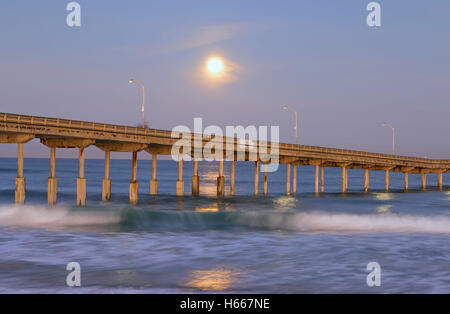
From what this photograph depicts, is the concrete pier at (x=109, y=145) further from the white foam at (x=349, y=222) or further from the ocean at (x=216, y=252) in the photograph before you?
the white foam at (x=349, y=222)

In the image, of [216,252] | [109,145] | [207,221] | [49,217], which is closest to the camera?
[216,252]

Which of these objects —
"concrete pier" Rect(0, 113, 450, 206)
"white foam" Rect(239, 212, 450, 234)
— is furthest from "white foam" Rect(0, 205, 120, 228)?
"white foam" Rect(239, 212, 450, 234)

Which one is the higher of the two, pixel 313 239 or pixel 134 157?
pixel 134 157

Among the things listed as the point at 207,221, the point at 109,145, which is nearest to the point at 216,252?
the point at 207,221

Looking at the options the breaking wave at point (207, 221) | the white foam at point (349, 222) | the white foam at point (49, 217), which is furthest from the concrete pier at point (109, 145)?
the white foam at point (349, 222)

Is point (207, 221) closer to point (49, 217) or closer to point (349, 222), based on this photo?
point (349, 222)

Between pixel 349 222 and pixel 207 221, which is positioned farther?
pixel 349 222

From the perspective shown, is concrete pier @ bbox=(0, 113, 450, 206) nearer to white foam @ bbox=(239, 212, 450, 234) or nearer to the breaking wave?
the breaking wave

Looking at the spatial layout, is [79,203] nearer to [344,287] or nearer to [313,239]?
[313,239]

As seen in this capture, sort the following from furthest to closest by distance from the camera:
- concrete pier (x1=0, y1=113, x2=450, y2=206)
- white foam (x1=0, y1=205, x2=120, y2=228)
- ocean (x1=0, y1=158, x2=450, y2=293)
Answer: concrete pier (x1=0, y1=113, x2=450, y2=206) → white foam (x1=0, y1=205, x2=120, y2=228) → ocean (x1=0, y1=158, x2=450, y2=293)

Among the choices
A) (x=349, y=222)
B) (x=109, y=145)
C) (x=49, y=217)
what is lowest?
(x=349, y=222)
